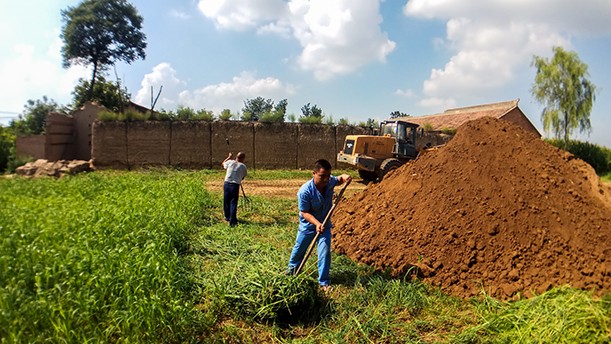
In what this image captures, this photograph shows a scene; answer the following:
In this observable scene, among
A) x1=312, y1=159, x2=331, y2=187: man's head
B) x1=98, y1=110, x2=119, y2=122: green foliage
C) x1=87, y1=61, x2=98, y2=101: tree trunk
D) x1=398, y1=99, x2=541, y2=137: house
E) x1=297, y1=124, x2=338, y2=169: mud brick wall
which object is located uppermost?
x1=87, y1=61, x2=98, y2=101: tree trunk

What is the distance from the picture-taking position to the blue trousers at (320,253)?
12.9ft

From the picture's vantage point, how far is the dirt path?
37.4ft

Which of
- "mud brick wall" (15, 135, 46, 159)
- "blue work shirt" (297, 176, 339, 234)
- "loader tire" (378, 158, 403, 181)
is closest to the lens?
"blue work shirt" (297, 176, 339, 234)

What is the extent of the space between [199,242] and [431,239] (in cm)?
302

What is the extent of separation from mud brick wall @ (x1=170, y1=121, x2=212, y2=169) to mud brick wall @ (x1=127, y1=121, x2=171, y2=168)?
285mm

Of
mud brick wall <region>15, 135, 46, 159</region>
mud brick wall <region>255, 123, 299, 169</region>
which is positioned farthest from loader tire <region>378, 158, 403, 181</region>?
mud brick wall <region>15, 135, 46, 159</region>

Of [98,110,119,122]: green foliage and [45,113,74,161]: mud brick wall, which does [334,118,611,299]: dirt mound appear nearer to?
[98,110,119,122]: green foliage

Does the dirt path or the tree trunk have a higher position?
the tree trunk

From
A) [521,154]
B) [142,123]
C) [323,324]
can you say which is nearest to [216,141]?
[142,123]

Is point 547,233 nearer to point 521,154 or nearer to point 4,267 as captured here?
point 521,154

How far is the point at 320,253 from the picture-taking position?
3980mm

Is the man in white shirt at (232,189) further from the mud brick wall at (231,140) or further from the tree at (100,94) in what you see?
the tree at (100,94)

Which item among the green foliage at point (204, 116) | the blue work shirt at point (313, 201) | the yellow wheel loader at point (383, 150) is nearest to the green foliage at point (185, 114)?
the green foliage at point (204, 116)

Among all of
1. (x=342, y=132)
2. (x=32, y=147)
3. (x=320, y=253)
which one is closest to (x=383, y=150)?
(x=342, y=132)
